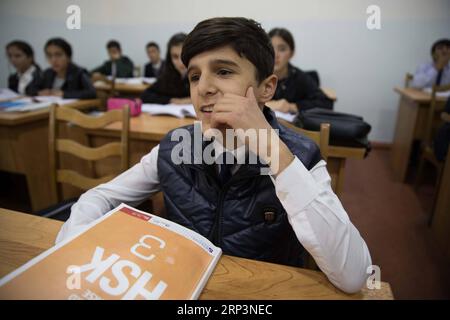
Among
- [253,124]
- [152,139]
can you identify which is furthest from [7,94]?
[253,124]

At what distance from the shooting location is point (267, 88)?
699mm

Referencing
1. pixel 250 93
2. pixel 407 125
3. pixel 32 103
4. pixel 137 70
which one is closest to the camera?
pixel 250 93

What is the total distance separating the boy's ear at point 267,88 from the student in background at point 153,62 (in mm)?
3476

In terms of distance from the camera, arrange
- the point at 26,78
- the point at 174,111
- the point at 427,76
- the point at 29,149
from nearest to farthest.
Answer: the point at 174,111, the point at 29,149, the point at 26,78, the point at 427,76

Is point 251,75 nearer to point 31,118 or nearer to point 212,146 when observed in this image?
point 212,146

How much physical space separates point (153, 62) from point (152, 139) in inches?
129

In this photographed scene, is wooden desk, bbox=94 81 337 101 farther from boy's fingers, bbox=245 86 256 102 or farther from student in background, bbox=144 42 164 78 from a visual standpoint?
boy's fingers, bbox=245 86 256 102

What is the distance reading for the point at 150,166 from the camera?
0.85 meters

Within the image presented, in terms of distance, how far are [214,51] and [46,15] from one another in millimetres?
752

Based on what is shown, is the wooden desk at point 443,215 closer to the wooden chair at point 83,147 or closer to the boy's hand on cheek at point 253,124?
the boy's hand on cheek at point 253,124

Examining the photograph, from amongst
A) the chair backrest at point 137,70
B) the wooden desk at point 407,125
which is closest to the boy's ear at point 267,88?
the wooden desk at point 407,125

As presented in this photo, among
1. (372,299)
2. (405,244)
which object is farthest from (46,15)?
(405,244)

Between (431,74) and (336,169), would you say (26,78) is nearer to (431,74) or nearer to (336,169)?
(336,169)

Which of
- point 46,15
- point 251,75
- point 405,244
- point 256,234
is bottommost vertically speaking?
point 405,244
